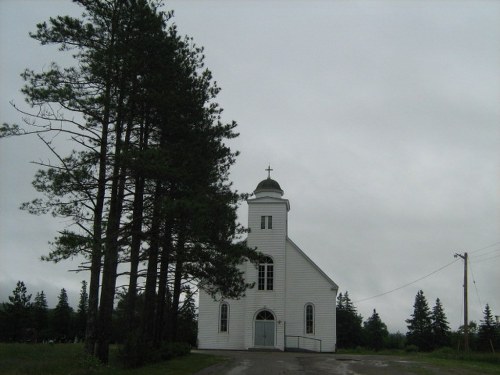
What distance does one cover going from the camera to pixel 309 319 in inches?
1438

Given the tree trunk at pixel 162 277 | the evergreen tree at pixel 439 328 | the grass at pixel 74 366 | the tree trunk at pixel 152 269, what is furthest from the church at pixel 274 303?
the evergreen tree at pixel 439 328

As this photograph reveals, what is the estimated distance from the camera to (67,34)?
17109 mm

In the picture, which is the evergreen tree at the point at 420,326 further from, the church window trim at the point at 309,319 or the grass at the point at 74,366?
the grass at the point at 74,366

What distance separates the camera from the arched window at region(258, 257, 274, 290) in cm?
3653

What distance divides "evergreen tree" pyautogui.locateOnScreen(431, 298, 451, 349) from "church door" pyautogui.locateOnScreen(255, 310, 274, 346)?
35615 mm

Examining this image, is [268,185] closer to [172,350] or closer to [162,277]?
[162,277]

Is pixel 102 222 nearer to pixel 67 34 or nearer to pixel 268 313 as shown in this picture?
pixel 67 34

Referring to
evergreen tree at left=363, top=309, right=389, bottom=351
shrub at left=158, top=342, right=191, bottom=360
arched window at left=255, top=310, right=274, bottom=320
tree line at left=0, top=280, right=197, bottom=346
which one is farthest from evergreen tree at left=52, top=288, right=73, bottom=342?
shrub at left=158, top=342, right=191, bottom=360

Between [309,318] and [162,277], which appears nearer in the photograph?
[162,277]

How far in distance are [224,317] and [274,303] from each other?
12.1 ft

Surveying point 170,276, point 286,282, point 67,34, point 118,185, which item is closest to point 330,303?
point 286,282

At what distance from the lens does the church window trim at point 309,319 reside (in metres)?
Result: 36.3

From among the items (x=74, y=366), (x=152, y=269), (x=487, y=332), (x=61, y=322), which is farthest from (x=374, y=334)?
(x=74, y=366)

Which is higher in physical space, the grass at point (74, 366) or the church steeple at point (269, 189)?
the church steeple at point (269, 189)
